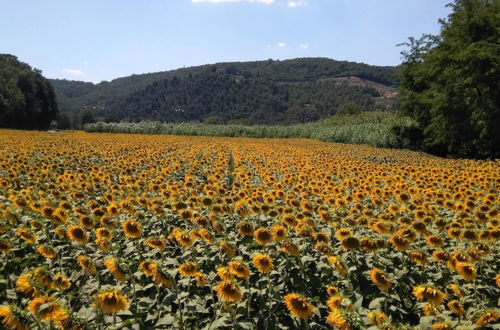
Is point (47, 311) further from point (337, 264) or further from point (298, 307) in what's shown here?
point (337, 264)

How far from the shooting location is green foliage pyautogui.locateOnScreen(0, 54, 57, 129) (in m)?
58.3

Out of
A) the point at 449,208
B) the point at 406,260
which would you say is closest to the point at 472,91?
the point at 449,208

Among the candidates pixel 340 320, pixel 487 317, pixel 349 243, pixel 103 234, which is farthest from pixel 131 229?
pixel 487 317

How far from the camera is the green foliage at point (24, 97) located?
58.3 m

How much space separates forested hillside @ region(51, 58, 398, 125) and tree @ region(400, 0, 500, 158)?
73124 millimetres

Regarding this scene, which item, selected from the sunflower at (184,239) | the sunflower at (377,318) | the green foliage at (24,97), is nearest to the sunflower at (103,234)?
the sunflower at (184,239)

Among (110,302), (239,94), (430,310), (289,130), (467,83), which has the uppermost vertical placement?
(239,94)

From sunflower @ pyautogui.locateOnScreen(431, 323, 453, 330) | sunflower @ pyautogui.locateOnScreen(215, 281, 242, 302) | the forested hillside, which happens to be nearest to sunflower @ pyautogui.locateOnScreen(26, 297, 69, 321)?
sunflower @ pyautogui.locateOnScreen(215, 281, 242, 302)

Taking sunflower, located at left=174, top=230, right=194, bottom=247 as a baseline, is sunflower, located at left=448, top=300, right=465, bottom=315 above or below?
below

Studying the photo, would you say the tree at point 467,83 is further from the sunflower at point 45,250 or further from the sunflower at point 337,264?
the sunflower at point 45,250

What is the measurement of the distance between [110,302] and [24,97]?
71.5 m

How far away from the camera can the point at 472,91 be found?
73.4 feet

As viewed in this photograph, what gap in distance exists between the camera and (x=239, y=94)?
128 meters

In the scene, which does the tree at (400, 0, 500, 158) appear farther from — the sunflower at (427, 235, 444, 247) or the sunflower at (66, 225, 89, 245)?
the sunflower at (66, 225, 89, 245)
